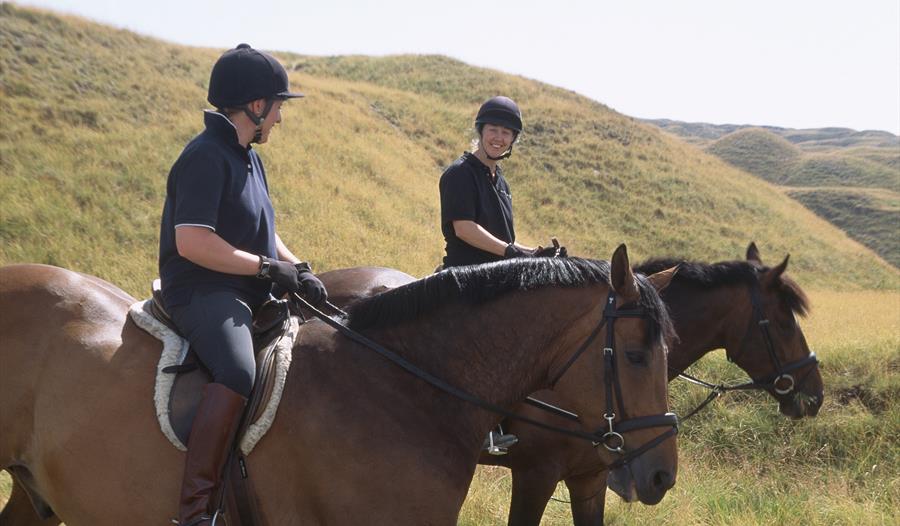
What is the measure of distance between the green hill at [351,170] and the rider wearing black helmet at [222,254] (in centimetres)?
956

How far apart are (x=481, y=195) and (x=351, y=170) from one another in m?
19.5

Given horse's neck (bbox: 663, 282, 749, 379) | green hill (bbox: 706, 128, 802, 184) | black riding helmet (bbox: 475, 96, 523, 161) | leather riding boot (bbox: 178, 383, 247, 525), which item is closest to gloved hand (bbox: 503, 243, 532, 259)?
black riding helmet (bbox: 475, 96, 523, 161)

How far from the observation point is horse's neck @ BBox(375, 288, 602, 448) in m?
3.19

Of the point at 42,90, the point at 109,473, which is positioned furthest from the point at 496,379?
the point at 42,90

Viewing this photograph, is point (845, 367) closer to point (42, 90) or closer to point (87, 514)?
point (87, 514)

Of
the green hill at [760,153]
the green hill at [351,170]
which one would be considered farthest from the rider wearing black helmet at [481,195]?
the green hill at [760,153]

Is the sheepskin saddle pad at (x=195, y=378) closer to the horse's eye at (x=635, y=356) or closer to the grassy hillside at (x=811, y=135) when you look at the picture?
the horse's eye at (x=635, y=356)

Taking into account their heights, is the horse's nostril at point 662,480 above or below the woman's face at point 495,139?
below

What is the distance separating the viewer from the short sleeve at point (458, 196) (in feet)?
16.9

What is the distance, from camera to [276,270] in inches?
123

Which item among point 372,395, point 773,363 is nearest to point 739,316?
point 773,363

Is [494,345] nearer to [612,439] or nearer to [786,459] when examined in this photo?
[612,439]

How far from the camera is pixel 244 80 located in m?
3.28

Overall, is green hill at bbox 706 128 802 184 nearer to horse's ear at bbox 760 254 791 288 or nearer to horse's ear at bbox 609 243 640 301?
horse's ear at bbox 760 254 791 288
